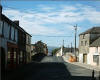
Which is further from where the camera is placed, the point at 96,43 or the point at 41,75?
the point at 96,43

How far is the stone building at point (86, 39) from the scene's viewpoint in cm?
5762

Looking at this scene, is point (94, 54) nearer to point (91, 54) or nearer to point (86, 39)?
point (91, 54)

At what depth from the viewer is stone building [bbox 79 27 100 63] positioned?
57.6 m

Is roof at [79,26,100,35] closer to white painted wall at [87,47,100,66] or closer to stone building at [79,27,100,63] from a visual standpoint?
stone building at [79,27,100,63]

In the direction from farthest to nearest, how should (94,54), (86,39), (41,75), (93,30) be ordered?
(93,30), (86,39), (94,54), (41,75)

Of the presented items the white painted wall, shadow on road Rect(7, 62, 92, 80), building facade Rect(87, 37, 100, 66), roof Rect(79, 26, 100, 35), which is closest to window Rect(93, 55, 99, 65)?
building facade Rect(87, 37, 100, 66)

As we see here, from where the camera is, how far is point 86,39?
58719mm

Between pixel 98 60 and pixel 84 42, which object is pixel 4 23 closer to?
pixel 98 60

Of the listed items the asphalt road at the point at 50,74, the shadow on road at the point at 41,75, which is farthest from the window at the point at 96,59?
the shadow on road at the point at 41,75

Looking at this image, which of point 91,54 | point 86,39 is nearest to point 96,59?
point 91,54

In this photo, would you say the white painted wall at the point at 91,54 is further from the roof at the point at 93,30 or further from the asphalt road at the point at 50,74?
the asphalt road at the point at 50,74

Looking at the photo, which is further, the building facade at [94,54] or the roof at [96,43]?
the roof at [96,43]

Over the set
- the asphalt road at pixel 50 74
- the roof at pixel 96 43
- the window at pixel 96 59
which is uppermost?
the roof at pixel 96 43

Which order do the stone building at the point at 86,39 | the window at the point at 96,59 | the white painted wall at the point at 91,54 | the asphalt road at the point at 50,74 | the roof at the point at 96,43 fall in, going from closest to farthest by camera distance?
1. the asphalt road at the point at 50,74
2. the window at the point at 96,59
3. the roof at the point at 96,43
4. the white painted wall at the point at 91,54
5. the stone building at the point at 86,39
